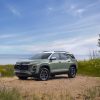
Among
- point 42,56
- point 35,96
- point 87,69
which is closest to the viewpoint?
point 35,96

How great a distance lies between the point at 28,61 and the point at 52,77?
4208mm

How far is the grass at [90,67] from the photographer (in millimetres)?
41812

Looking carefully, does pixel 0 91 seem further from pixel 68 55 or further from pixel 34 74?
pixel 68 55

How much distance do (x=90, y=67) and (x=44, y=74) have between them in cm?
1646

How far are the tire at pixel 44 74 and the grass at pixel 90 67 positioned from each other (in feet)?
45.0

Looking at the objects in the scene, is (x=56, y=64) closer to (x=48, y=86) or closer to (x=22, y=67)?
(x=22, y=67)

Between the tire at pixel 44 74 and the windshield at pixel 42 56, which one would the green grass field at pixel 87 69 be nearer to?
the windshield at pixel 42 56

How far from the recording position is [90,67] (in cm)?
4353

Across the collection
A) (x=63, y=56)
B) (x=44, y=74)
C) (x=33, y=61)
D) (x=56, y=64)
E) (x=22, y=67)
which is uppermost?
(x=63, y=56)

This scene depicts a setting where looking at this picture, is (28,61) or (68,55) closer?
(28,61)

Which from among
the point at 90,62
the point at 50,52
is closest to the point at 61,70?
the point at 50,52

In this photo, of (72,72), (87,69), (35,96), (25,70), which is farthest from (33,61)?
(87,69)

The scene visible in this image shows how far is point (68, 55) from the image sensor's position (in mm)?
30812

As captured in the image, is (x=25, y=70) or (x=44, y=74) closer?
(x=25, y=70)
